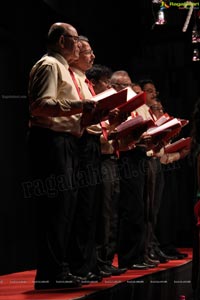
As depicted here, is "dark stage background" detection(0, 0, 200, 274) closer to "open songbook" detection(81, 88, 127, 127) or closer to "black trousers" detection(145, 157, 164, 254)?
"black trousers" detection(145, 157, 164, 254)

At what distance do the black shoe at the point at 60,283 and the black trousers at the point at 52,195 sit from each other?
28mm

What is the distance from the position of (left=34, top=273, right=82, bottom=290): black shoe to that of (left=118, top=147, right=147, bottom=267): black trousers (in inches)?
68.1

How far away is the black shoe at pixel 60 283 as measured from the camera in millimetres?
4180

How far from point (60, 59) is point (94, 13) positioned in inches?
109

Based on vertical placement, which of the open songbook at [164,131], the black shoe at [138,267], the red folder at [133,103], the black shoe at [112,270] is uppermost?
the red folder at [133,103]

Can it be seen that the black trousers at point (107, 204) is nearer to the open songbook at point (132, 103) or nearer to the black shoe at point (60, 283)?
the open songbook at point (132, 103)

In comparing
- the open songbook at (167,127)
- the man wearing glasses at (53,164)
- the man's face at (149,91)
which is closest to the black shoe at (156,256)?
the open songbook at (167,127)

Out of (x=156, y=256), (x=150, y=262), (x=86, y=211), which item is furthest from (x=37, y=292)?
(x=156, y=256)

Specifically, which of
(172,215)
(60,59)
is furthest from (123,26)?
(60,59)

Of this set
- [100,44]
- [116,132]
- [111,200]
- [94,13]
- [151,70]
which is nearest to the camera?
[116,132]

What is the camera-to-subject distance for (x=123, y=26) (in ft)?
27.1

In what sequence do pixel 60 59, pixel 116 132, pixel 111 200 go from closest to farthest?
1. pixel 60 59
2. pixel 116 132
3. pixel 111 200

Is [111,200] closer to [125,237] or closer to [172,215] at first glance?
[125,237]

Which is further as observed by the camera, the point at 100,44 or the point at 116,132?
the point at 100,44
